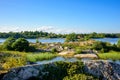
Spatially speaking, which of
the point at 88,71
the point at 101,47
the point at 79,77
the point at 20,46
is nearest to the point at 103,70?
the point at 88,71

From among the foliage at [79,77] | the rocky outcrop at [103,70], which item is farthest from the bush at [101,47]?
the foliage at [79,77]

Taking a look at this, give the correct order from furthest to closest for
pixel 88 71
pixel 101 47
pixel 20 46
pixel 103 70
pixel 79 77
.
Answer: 1. pixel 101 47
2. pixel 20 46
3. pixel 103 70
4. pixel 88 71
5. pixel 79 77

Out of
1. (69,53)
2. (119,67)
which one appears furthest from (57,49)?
(119,67)

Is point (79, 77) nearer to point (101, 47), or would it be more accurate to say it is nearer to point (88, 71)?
point (88, 71)

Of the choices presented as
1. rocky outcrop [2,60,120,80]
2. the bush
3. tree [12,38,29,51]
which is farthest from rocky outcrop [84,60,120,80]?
the bush

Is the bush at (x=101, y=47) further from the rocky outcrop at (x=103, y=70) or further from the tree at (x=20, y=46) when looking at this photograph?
the rocky outcrop at (x=103, y=70)

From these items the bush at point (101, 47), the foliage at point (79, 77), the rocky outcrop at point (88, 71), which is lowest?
the bush at point (101, 47)

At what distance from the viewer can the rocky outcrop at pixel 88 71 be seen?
1134cm

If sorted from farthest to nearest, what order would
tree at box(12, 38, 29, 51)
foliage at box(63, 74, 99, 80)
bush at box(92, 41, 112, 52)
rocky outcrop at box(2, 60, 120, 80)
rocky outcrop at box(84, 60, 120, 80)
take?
1. bush at box(92, 41, 112, 52)
2. tree at box(12, 38, 29, 51)
3. rocky outcrop at box(84, 60, 120, 80)
4. foliage at box(63, 74, 99, 80)
5. rocky outcrop at box(2, 60, 120, 80)

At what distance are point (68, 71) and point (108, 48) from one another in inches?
1887

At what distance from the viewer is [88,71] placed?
1241cm

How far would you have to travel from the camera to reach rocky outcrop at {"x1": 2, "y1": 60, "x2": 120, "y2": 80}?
37.2 ft

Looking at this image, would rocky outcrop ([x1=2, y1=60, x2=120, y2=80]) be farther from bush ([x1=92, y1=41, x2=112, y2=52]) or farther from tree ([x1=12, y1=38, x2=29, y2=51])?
bush ([x1=92, y1=41, x2=112, y2=52])

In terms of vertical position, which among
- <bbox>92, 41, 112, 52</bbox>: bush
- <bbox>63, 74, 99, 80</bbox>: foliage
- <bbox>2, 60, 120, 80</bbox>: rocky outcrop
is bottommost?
<bbox>92, 41, 112, 52</bbox>: bush
